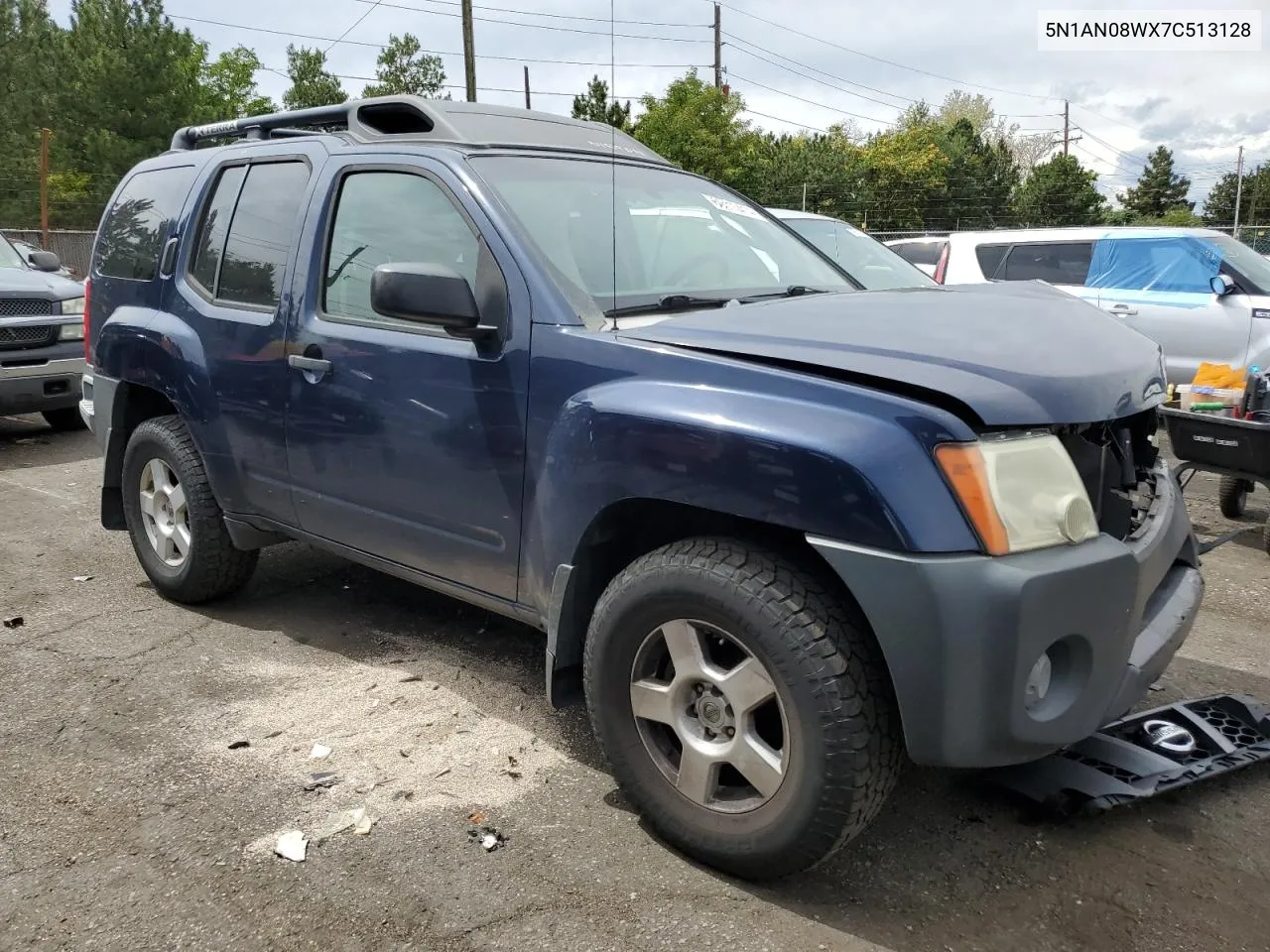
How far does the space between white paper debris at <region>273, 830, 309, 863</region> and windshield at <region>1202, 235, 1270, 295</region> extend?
8946mm

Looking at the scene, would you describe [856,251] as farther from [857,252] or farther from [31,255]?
[31,255]

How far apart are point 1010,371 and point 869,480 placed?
455mm

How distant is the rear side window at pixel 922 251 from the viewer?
11.1 meters

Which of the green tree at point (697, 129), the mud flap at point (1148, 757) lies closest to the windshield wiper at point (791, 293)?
the mud flap at point (1148, 757)

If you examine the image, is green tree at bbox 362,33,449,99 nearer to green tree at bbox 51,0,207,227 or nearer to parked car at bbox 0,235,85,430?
green tree at bbox 51,0,207,227

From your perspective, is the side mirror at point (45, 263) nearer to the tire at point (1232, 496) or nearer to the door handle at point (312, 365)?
the door handle at point (312, 365)

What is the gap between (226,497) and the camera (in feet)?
13.7

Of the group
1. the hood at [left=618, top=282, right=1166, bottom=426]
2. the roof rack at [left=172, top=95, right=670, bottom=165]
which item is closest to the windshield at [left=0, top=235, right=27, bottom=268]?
the roof rack at [left=172, top=95, right=670, bottom=165]

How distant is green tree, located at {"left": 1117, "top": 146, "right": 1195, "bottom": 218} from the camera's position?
66.6 m

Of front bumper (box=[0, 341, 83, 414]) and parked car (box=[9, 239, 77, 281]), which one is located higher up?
parked car (box=[9, 239, 77, 281])

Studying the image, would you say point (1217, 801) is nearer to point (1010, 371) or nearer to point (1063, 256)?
point (1010, 371)

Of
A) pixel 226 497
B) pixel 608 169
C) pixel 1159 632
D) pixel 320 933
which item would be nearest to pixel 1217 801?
pixel 1159 632

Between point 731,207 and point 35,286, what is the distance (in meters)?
7.14

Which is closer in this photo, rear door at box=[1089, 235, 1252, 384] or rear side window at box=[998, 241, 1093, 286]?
rear door at box=[1089, 235, 1252, 384]
